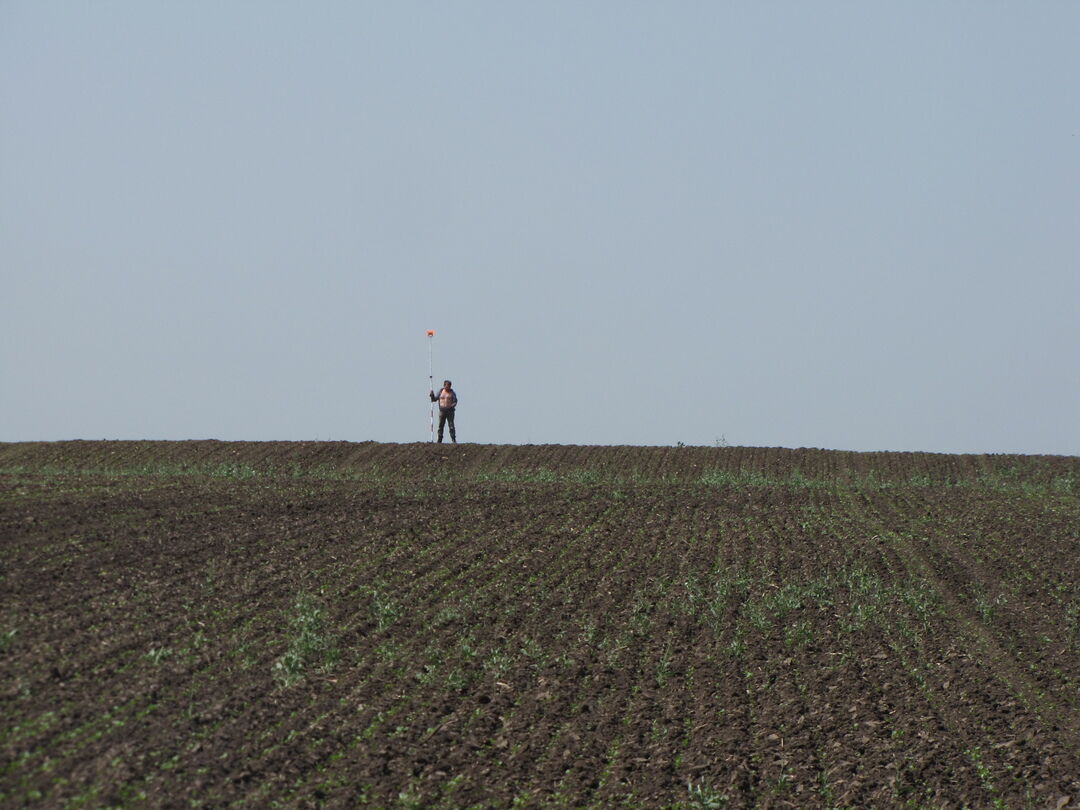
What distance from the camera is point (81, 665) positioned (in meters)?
10.4

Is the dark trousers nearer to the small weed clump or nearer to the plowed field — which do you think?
the plowed field

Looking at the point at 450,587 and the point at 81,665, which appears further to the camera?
the point at 450,587

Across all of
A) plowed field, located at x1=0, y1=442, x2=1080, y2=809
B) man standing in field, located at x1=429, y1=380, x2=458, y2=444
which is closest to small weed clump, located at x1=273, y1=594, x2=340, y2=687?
plowed field, located at x1=0, y1=442, x2=1080, y2=809

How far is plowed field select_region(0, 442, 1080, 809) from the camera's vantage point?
9477mm

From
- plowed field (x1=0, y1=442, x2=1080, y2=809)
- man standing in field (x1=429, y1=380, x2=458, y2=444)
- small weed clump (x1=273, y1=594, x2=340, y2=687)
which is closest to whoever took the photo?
plowed field (x1=0, y1=442, x2=1080, y2=809)

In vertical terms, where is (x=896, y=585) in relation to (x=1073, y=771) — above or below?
above

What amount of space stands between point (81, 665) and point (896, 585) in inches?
426

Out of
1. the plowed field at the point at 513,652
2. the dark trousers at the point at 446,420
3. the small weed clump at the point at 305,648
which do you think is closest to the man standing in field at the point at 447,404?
the dark trousers at the point at 446,420

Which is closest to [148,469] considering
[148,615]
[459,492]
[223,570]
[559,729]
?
[459,492]

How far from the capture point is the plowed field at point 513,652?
9.48 meters

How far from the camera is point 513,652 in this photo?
12.5 m

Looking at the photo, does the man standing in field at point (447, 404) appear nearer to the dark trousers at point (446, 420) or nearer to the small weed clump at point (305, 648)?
the dark trousers at point (446, 420)

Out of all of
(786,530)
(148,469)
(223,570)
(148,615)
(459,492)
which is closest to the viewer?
(148,615)

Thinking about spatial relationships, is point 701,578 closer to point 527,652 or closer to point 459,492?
point 527,652
